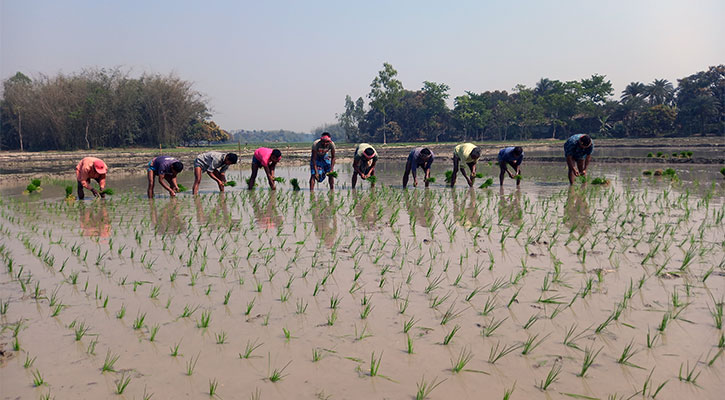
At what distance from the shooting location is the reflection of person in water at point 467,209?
780 centimetres

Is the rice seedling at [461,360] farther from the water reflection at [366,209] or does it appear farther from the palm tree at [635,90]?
the palm tree at [635,90]

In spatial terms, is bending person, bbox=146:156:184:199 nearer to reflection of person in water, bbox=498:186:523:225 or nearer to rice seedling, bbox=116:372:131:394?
reflection of person in water, bbox=498:186:523:225

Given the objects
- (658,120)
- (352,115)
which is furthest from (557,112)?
(352,115)

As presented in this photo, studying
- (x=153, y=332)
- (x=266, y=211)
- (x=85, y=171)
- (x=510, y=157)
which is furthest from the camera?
(x=510, y=157)

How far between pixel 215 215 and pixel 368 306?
5792 millimetres

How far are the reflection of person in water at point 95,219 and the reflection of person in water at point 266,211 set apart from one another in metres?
2.44

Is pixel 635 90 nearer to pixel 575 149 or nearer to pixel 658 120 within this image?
pixel 658 120

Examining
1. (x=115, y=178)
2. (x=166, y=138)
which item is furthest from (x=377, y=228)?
(x=166, y=138)

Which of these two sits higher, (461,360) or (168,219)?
(168,219)

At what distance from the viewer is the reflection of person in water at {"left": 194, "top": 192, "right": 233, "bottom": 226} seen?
8109 millimetres

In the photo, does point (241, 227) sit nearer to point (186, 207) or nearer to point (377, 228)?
point (377, 228)

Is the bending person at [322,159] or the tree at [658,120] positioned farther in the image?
the tree at [658,120]

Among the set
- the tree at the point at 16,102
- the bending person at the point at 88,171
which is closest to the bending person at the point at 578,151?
the bending person at the point at 88,171

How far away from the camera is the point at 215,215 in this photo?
8.90 meters
